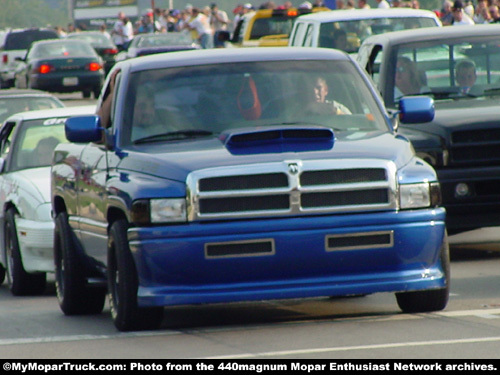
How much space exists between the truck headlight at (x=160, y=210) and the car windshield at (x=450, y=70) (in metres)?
5.33

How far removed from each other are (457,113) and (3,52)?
3609 cm

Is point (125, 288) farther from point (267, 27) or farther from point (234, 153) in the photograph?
point (267, 27)

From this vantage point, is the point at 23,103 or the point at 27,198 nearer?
the point at 27,198

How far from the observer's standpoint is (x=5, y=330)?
9688 millimetres

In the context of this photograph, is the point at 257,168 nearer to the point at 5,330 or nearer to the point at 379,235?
the point at 379,235

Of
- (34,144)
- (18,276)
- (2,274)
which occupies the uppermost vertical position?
(34,144)

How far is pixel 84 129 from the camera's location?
31.7 feet

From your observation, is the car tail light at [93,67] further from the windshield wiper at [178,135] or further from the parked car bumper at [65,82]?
the windshield wiper at [178,135]

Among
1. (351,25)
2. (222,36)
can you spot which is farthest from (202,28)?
(351,25)

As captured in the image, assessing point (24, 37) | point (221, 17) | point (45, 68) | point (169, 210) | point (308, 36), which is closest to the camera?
point (169, 210)

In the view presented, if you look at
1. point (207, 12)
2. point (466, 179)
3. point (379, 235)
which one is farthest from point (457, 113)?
point (207, 12)

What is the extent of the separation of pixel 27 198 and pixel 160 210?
4073 mm

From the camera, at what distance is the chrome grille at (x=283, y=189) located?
8.48m

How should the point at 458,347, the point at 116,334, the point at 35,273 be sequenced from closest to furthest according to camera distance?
the point at 458,347 → the point at 116,334 → the point at 35,273
